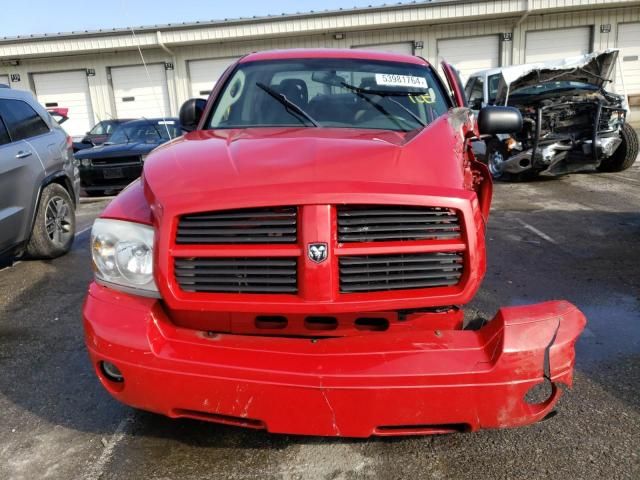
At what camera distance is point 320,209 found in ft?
6.48

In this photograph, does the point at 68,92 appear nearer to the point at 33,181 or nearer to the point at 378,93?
the point at 33,181

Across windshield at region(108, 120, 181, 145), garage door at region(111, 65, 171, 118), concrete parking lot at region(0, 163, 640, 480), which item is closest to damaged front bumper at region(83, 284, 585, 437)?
concrete parking lot at region(0, 163, 640, 480)

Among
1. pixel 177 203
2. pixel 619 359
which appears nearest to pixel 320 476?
pixel 177 203

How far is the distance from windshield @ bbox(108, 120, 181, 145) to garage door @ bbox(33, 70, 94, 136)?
1091 cm

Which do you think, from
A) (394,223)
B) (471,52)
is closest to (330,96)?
(394,223)

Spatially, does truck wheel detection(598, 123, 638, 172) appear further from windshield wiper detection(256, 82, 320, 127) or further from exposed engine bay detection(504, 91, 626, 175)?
windshield wiper detection(256, 82, 320, 127)

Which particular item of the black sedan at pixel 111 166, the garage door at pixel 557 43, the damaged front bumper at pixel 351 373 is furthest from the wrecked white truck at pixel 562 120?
the garage door at pixel 557 43

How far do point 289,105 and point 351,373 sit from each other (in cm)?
192

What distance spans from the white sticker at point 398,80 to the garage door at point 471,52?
631 inches

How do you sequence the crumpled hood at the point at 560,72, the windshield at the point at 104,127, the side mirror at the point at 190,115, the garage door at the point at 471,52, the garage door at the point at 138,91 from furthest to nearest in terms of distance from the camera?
1. the garage door at the point at 138,91
2. the garage door at the point at 471,52
3. the windshield at the point at 104,127
4. the crumpled hood at the point at 560,72
5. the side mirror at the point at 190,115

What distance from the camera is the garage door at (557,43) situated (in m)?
18.3

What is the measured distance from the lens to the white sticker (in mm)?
3502

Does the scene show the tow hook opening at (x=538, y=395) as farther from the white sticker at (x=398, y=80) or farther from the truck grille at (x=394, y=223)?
the white sticker at (x=398, y=80)

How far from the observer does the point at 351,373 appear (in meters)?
1.95
